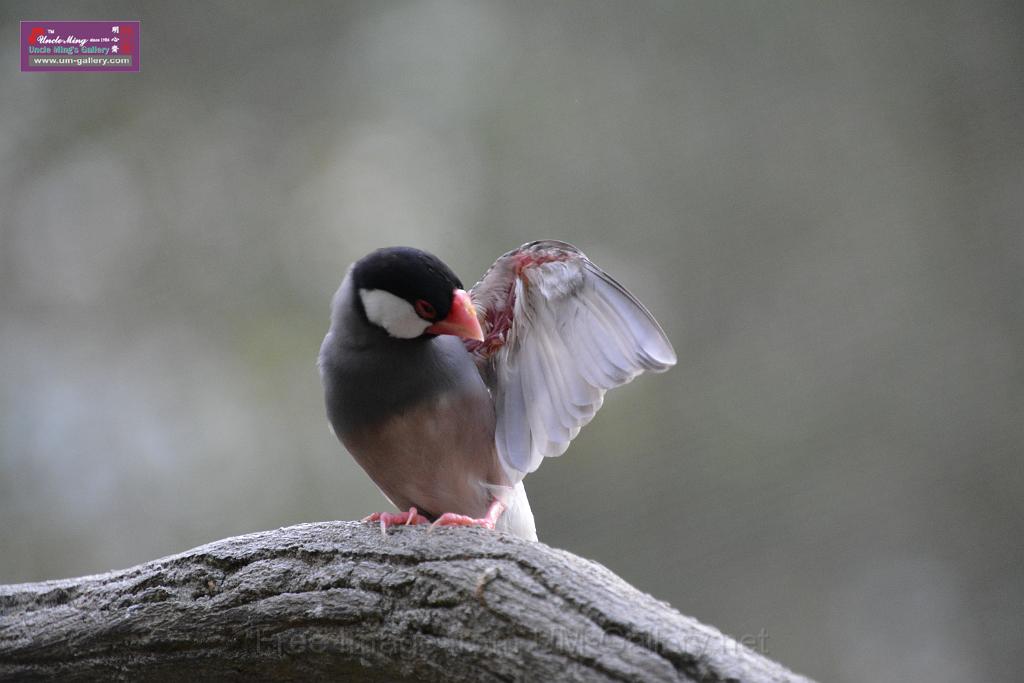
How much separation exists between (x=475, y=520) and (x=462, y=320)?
1.46 ft

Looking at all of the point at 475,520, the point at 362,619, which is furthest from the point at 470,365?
the point at 362,619

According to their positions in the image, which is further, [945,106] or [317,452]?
[317,452]

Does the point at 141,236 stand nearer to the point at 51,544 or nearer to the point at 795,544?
the point at 51,544

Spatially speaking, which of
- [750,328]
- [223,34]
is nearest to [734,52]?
[750,328]

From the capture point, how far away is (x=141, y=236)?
12.7 feet

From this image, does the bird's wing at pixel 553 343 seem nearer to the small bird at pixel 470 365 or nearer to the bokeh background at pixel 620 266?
the small bird at pixel 470 365

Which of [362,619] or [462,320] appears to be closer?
[362,619]

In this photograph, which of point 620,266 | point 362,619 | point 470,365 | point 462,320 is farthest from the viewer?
point 620,266

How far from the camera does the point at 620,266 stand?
11.9 ft

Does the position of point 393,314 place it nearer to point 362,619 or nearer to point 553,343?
point 553,343

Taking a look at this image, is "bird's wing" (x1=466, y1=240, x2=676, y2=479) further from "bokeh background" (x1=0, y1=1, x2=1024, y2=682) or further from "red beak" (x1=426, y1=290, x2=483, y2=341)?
"bokeh background" (x1=0, y1=1, x2=1024, y2=682)

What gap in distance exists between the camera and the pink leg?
1806mm

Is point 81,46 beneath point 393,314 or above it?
above

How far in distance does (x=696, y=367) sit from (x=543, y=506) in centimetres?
88
